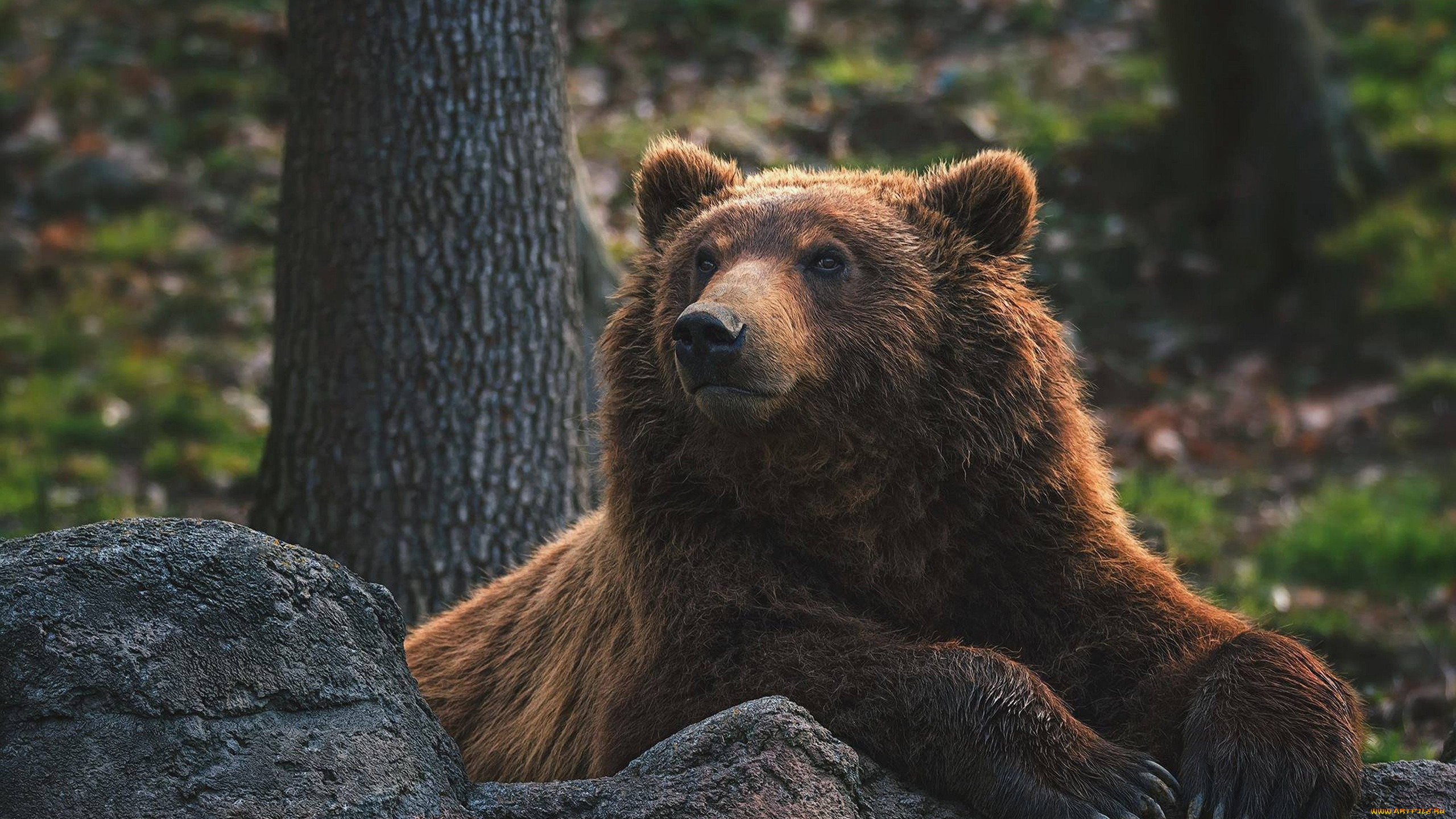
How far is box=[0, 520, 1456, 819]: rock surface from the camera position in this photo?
8.52 ft

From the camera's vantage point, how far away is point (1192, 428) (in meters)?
8.65

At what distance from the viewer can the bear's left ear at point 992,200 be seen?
155 inches

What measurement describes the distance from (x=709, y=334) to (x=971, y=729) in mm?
1068

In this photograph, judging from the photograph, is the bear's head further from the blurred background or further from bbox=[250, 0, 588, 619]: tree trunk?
the blurred background

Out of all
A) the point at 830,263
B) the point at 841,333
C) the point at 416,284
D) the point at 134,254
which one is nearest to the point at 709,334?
the point at 841,333

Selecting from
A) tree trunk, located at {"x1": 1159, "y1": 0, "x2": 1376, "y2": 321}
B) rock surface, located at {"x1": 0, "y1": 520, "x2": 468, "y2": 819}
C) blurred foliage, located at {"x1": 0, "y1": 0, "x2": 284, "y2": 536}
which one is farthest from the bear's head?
tree trunk, located at {"x1": 1159, "y1": 0, "x2": 1376, "y2": 321}

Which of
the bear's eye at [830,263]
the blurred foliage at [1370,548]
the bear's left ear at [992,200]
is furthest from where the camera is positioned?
the blurred foliage at [1370,548]

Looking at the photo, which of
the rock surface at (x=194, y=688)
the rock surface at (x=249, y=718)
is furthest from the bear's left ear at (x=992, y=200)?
the rock surface at (x=194, y=688)

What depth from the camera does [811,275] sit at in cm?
372

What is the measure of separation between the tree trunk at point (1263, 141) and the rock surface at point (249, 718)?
26.0 feet

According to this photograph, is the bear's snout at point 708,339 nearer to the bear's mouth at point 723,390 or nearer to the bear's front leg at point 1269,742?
the bear's mouth at point 723,390

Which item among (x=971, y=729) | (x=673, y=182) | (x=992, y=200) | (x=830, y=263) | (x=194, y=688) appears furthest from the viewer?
(x=673, y=182)

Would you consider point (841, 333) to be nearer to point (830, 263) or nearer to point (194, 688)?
point (830, 263)

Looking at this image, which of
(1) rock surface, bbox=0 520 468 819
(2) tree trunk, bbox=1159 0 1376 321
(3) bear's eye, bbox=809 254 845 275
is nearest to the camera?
(1) rock surface, bbox=0 520 468 819
